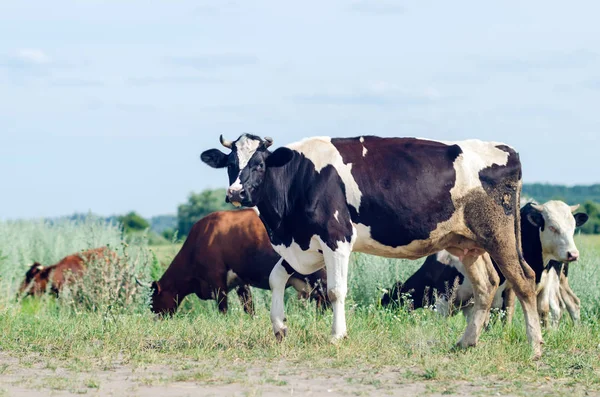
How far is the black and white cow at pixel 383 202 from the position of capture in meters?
9.41

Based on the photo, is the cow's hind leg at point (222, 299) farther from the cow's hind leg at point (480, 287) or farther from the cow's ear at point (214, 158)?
the cow's hind leg at point (480, 287)

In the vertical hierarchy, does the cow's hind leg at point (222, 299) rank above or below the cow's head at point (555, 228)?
below

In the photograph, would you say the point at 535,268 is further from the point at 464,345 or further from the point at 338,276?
the point at 338,276

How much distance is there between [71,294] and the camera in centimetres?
1505

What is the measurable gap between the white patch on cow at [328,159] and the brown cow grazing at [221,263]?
4265 millimetres

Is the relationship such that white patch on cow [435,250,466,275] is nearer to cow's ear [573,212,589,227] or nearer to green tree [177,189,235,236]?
cow's ear [573,212,589,227]

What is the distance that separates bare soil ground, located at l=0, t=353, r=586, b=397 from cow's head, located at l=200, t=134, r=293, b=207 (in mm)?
1888

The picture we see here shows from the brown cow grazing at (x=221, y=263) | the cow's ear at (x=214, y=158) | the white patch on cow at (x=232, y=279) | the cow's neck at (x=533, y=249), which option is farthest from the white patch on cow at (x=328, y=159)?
the white patch on cow at (x=232, y=279)

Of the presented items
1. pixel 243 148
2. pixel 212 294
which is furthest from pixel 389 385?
pixel 212 294

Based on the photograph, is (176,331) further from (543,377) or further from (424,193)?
(543,377)

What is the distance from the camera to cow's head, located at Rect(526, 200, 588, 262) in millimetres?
12016

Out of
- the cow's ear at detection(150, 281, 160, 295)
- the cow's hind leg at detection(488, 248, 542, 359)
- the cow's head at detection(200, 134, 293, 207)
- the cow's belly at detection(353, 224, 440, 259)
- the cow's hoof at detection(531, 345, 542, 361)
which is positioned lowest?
the cow's hoof at detection(531, 345, 542, 361)

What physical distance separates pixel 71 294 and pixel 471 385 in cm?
896

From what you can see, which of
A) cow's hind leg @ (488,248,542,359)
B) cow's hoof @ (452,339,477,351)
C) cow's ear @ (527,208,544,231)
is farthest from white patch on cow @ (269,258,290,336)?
cow's ear @ (527,208,544,231)
